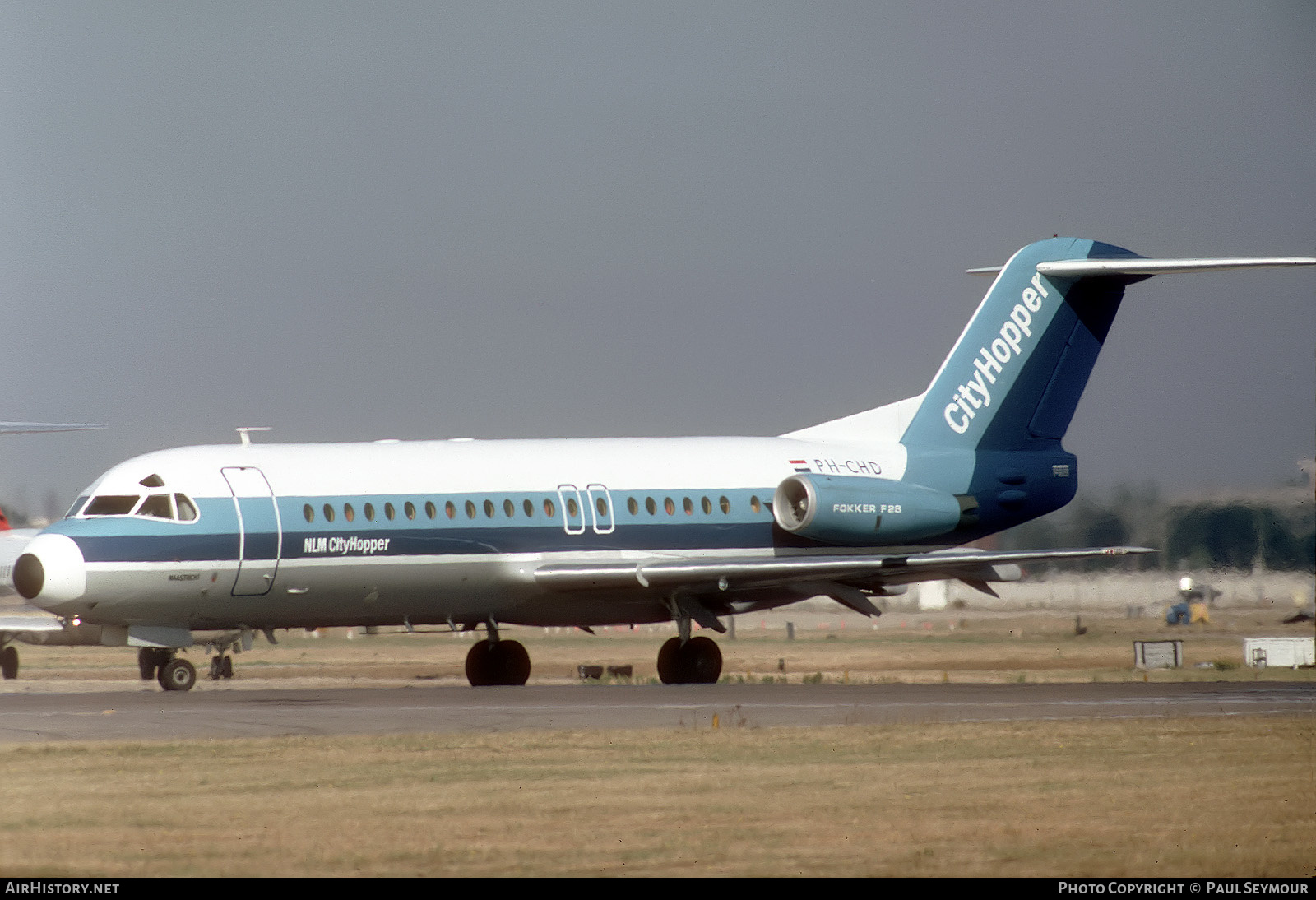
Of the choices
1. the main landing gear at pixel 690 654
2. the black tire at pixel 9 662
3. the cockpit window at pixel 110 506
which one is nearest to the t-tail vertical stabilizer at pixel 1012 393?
the main landing gear at pixel 690 654

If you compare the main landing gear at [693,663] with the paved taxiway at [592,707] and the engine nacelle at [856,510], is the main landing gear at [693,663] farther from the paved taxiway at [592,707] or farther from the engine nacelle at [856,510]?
the engine nacelle at [856,510]

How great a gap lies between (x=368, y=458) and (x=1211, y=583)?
16383 millimetres

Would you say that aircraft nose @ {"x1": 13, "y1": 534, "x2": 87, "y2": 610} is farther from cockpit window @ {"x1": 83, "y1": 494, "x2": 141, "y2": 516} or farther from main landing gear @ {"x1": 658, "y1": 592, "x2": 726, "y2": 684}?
main landing gear @ {"x1": 658, "y1": 592, "x2": 726, "y2": 684}

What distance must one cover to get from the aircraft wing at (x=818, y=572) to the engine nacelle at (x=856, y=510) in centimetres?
119

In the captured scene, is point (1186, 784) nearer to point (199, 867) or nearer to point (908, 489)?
point (199, 867)

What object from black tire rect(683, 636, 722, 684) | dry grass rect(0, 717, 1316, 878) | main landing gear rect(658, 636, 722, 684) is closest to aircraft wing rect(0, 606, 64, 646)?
main landing gear rect(658, 636, 722, 684)

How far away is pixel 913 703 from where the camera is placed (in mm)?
25750

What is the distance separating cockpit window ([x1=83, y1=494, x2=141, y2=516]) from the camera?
1162 inches

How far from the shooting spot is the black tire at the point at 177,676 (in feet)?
104

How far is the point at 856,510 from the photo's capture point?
3422cm

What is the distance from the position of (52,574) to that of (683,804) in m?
15.8

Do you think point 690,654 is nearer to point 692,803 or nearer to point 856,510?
point 856,510

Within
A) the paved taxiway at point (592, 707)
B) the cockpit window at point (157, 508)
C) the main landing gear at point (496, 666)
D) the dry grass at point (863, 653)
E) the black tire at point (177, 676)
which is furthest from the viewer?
the dry grass at point (863, 653)
